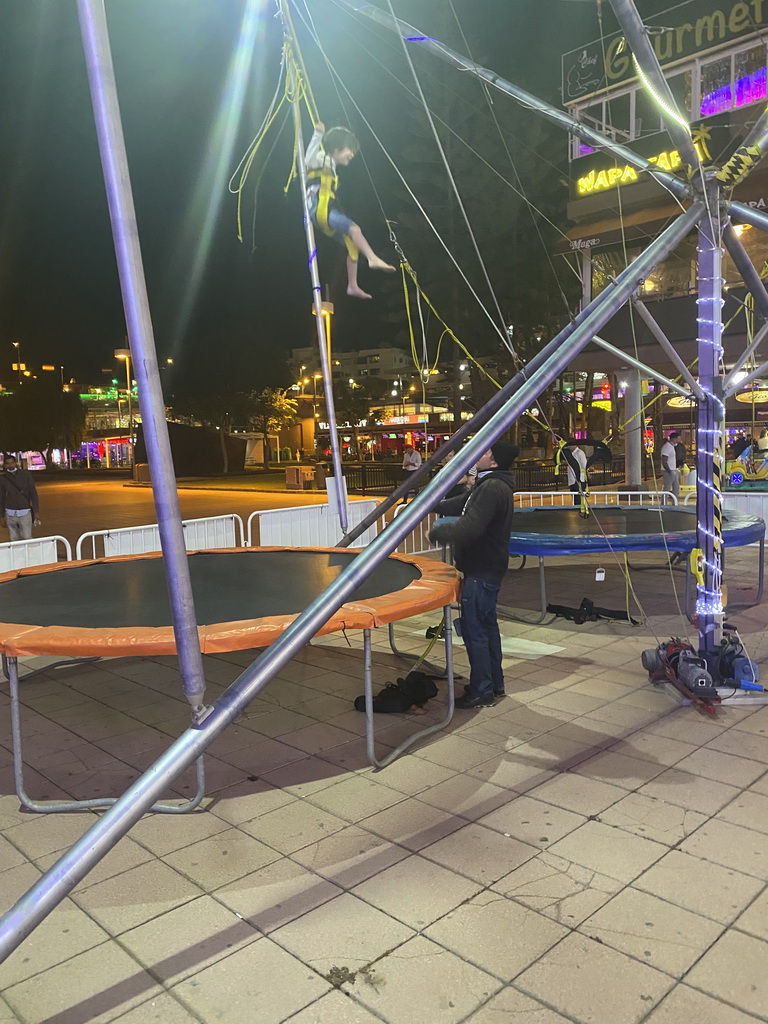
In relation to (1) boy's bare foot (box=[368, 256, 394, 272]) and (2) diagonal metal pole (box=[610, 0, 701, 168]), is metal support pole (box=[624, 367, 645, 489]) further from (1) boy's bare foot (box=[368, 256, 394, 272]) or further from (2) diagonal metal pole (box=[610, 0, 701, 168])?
(1) boy's bare foot (box=[368, 256, 394, 272])

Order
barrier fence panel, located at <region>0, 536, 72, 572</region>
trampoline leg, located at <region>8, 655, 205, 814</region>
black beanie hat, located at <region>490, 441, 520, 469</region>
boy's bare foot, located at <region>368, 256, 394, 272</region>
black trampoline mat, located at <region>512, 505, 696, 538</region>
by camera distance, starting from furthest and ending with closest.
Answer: black trampoline mat, located at <region>512, 505, 696, 538</region> → barrier fence panel, located at <region>0, 536, 72, 572</region> → black beanie hat, located at <region>490, 441, 520, 469</region> → boy's bare foot, located at <region>368, 256, 394, 272</region> → trampoline leg, located at <region>8, 655, 205, 814</region>

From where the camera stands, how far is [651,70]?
391 cm

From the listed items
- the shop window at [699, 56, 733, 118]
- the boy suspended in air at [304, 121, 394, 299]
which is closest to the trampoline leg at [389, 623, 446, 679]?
the boy suspended in air at [304, 121, 394, 299]

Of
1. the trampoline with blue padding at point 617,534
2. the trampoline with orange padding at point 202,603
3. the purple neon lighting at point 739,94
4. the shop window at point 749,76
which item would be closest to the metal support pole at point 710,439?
the trampoline with blue padding at point 617,534

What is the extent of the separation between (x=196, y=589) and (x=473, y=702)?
1.98 m

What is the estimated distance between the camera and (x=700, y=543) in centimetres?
481

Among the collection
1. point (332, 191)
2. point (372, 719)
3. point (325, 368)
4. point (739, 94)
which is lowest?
point (372, 719)

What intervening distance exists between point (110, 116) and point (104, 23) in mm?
248

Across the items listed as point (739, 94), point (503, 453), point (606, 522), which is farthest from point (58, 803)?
point (739, 94)

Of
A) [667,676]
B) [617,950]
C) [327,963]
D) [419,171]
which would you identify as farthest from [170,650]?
[419,171]

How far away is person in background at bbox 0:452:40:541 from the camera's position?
1041cm

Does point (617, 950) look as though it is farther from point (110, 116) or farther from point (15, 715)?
point (110, 116)

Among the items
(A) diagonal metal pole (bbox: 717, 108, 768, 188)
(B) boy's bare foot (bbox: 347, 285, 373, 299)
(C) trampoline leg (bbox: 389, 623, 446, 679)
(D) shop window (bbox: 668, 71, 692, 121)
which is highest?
(D) shop window (bbox: 668, 71, 692, 121)

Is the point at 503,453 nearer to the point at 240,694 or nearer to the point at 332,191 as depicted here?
the point at 332,191
